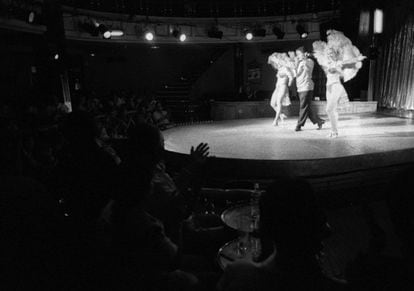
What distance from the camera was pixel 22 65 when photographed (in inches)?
430

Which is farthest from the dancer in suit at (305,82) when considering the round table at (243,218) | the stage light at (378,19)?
the round table at (243,218)

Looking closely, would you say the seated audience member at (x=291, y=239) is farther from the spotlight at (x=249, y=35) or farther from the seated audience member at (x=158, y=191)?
the spotlight at (x=249, y=35)

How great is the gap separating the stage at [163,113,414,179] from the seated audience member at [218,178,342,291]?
3.66 metres

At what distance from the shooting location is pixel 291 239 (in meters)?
1.12

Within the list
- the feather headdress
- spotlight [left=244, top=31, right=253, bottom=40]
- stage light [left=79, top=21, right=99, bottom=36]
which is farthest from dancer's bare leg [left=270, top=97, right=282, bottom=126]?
stage light [left=79, top=21, right=99, bottom=36]

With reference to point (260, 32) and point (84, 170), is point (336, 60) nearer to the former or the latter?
point (84, 170)

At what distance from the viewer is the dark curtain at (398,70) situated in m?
9.13

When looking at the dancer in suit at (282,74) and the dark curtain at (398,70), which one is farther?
the dark curtain at (398,70)

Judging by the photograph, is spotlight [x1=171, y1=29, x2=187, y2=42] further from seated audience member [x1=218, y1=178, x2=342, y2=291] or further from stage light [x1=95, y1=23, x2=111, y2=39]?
seated audience member [x1=218, y1=178, x2=342, y2=291]

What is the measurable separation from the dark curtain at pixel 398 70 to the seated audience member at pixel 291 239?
9499mm

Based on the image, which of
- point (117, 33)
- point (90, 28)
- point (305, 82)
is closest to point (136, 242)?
point (305, 82)

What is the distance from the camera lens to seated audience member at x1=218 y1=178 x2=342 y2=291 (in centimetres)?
112

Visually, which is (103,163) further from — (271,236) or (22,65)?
(22,65)

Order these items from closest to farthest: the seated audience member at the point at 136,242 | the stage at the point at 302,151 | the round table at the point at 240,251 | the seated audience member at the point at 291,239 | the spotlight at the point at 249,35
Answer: the seated audience member at the point at 291,239, the seated audience member at the point at 136,242, the round table at the point at 240,251, the stage at the point at 302,151, the spotlight at the point at 249,35
